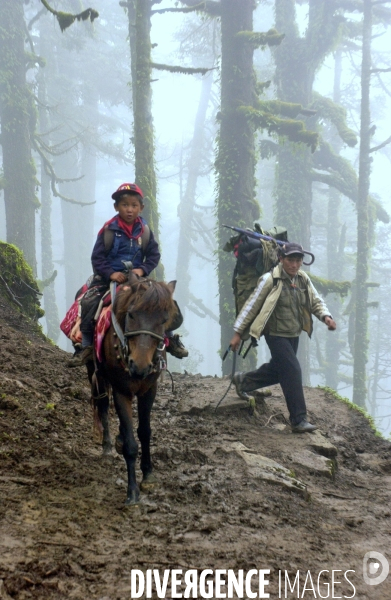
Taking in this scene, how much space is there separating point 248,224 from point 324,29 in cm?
1116

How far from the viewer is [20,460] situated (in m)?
4.85

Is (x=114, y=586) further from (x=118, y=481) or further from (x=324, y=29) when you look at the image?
(x=324, y=29)

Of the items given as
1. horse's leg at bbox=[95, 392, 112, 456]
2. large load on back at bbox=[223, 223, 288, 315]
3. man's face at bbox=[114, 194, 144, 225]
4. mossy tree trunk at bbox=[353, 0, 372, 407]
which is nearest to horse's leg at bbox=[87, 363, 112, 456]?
horse's leg at bbox=[95, 392, 112, 456]

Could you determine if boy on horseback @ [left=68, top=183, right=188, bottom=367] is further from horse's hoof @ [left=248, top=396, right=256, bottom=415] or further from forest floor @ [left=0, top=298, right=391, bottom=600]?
horse's hoof @ [left=248, top=396, right=256, bottom=415]

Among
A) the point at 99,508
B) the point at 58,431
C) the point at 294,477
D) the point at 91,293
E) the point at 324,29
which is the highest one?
the point at 324,29

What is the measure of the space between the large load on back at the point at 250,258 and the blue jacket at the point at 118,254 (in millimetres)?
2541

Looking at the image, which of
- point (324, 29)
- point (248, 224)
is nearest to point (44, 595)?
point (248, 224)

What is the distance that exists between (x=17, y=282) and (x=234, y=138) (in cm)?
756

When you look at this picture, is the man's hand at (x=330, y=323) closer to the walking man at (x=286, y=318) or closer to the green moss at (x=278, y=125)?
the walking man at (x=286, y=318)

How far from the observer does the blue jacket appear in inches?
205

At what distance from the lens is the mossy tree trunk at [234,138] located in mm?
14086

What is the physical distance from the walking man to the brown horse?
260 centimetres

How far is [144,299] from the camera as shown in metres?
4.28

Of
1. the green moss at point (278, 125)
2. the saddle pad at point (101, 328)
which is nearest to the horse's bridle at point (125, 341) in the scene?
the saddle pad at point (101, 328)
